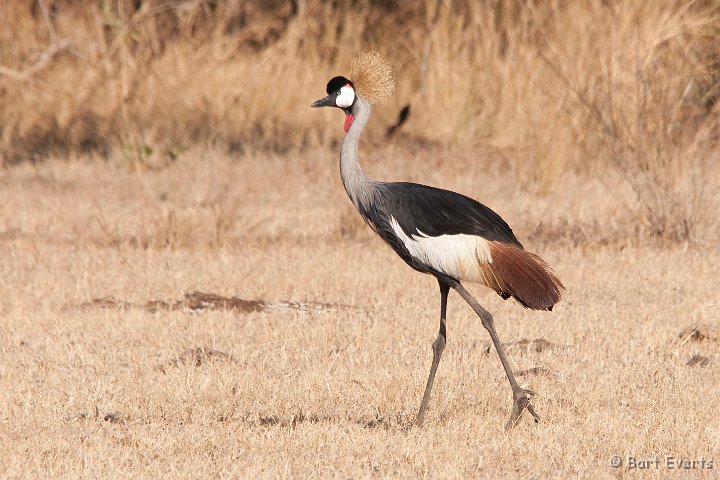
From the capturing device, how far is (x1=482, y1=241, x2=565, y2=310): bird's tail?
492cm

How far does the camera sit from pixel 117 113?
13734 millimetres

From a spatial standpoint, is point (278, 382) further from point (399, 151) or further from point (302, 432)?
point (399, 151)

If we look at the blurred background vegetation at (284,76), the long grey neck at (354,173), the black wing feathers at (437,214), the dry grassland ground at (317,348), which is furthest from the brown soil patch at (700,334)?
the blurred background vegetation at (284,76)

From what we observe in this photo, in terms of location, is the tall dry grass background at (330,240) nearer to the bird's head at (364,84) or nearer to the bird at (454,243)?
the bird at (454,243)

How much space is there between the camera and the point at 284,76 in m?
14.4

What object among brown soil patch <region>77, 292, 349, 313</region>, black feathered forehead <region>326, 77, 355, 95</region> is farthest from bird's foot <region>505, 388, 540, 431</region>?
brown soil patch <region>77, 292, 349, 313</region>

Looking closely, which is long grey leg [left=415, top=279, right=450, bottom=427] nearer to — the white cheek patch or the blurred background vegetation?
the white cheek patch

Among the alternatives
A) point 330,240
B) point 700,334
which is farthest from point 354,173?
point 330,240

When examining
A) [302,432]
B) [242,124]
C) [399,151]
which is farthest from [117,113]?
[302,432]

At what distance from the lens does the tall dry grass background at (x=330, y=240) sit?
16.6 feet

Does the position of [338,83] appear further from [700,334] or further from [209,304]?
[700,334]

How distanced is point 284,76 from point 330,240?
5102 millimetres

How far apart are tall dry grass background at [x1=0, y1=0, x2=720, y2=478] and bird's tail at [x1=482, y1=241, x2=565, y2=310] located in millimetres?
550

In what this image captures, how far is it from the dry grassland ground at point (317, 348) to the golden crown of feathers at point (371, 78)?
130 centimetres
